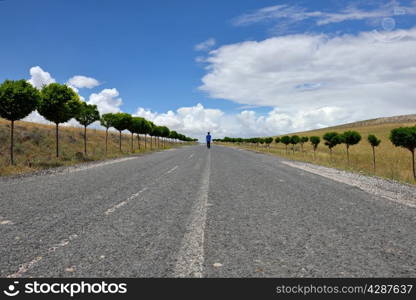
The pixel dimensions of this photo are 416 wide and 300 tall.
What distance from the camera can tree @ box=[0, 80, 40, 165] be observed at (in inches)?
632

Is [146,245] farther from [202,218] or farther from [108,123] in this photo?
[108,123]

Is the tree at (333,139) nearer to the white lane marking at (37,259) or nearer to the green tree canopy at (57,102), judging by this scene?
the green tree canopy at (57,102)

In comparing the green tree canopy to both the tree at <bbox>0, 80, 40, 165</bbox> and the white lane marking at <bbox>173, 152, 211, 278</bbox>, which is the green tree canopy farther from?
the white lane marking at <bbox>173, 152, 211, 278</bbox>

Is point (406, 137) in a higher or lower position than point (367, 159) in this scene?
higher

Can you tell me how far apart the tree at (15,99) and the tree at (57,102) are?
275 centimetres

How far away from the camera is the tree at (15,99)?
16.0 m

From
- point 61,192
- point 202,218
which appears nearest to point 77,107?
point 61,192

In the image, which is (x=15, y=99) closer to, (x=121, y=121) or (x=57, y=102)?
(x=57, y=102)

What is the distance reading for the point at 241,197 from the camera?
25.0 feet

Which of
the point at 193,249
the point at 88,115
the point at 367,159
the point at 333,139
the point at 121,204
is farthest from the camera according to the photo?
the point at 367,159

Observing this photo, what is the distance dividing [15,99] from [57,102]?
3.98 metres

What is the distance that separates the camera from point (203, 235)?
440cm

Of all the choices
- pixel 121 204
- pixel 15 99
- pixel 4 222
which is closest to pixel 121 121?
pixel 15 99

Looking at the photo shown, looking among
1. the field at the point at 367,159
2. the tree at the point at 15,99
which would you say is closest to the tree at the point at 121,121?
the tree at the point at 15,99
